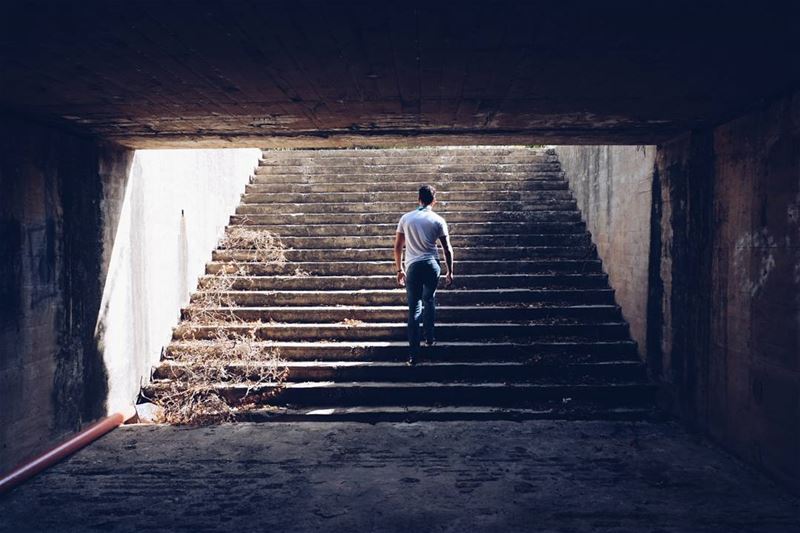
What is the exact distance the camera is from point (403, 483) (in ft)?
14.2

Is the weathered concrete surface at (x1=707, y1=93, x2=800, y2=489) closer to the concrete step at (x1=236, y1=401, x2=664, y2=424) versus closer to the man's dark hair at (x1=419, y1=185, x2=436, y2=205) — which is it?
the concrete step at (x1=236, y1=401, x2=664, y2=424)

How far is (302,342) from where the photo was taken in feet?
23.1

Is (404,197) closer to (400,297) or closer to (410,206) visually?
(410,206)

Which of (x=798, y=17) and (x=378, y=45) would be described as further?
(x=378, y=45)

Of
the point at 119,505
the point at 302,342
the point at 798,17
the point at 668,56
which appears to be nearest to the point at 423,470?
the point at 119,505

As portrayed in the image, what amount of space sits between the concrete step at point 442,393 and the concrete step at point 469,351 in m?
0.50

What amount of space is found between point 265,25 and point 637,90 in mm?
2644

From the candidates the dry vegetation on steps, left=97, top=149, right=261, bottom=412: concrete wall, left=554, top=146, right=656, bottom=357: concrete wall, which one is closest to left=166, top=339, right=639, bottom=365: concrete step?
the dry vegetation on steps

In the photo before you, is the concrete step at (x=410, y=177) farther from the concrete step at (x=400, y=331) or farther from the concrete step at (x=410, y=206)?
the concrete step at (x=400, y=331)

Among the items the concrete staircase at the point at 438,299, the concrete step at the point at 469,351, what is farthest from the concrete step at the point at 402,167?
the concrete step at the point at 469,351

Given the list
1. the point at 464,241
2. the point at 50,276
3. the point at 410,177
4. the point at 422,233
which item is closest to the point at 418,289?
the point at 422,233

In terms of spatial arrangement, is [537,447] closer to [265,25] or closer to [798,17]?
[798,17]

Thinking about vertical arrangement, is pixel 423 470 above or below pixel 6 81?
below

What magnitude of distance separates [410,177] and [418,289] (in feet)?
14.4
